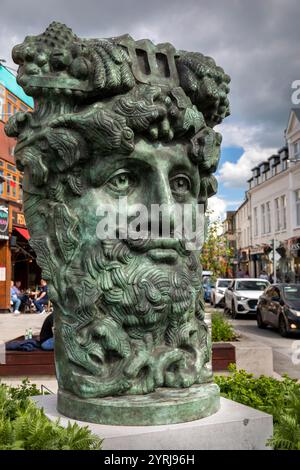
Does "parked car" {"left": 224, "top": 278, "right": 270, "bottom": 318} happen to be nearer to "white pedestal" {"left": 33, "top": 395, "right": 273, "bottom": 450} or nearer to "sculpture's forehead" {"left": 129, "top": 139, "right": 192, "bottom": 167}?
"white pedestal" {"left": 33, "top": 395, "right": 273, "bottom": 450}

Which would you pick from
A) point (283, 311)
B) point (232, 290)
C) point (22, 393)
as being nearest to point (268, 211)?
point (232, 290)

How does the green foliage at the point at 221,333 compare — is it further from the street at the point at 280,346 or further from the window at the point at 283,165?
the window at the point at 283,165

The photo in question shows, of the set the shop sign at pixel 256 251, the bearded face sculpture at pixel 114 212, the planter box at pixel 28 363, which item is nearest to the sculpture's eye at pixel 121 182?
the bearded face sculpture at pixel 114 212

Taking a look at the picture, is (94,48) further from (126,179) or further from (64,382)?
(64,382)

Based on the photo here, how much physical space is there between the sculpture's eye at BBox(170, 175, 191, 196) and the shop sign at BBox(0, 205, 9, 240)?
63.0ft

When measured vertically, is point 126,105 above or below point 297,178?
below

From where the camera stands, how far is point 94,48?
143 inches

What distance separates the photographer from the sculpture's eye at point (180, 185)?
393 centimetres

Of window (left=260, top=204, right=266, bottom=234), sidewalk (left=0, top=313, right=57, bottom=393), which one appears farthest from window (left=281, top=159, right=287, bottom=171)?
sidewalk (left=0, top=313, right=57, bottom=393)

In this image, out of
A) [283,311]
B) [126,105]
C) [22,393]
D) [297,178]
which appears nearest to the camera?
[126,105]

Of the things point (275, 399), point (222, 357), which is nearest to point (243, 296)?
point (222, 357)

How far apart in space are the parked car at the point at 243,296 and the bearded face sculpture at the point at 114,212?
17.0m

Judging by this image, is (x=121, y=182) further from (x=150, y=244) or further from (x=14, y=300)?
(x=14, y=300)
